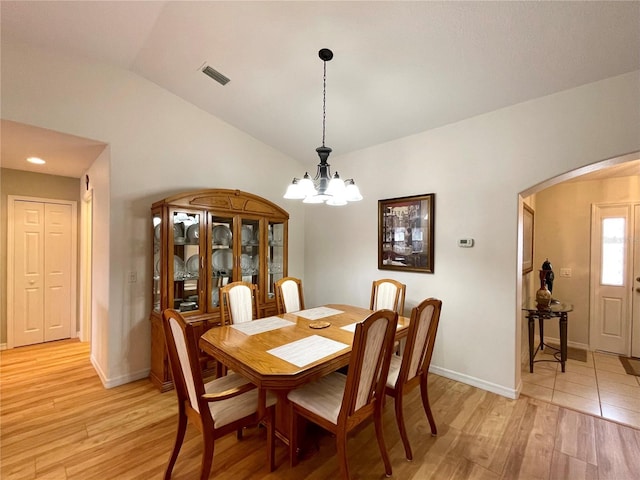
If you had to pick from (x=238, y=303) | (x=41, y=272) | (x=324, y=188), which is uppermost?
(x=324, y=188)

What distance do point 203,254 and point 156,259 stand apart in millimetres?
513

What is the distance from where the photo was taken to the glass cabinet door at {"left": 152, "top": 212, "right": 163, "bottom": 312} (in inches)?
117

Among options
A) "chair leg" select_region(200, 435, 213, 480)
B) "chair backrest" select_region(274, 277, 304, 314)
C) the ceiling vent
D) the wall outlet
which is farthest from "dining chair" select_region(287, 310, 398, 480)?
the wall outlet

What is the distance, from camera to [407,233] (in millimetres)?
3422

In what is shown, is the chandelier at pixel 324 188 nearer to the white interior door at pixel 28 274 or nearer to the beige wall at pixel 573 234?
the beige wall at pixel 573 234

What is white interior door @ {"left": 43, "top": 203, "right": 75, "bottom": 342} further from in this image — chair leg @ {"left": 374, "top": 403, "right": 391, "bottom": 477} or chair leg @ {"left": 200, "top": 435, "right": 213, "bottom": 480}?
chair leg @ {"left": 374, "top": 403, "right": 391, "bottom": 477}

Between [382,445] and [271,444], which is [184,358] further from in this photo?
[382,445]

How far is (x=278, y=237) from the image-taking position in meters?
3.81

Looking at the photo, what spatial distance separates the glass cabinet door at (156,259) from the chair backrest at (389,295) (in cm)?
230

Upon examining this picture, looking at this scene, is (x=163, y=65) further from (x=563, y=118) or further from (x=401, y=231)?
(x=563, y=118)

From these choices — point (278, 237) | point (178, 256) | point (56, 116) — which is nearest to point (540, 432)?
point (278, 237)

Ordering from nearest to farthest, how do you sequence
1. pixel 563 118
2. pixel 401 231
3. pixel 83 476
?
1. pixel 83 476
2. pixel 563 118
3. pixel 401 231

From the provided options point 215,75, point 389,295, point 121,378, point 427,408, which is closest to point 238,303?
point 121,378

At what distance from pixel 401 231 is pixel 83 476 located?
11.0 feet
